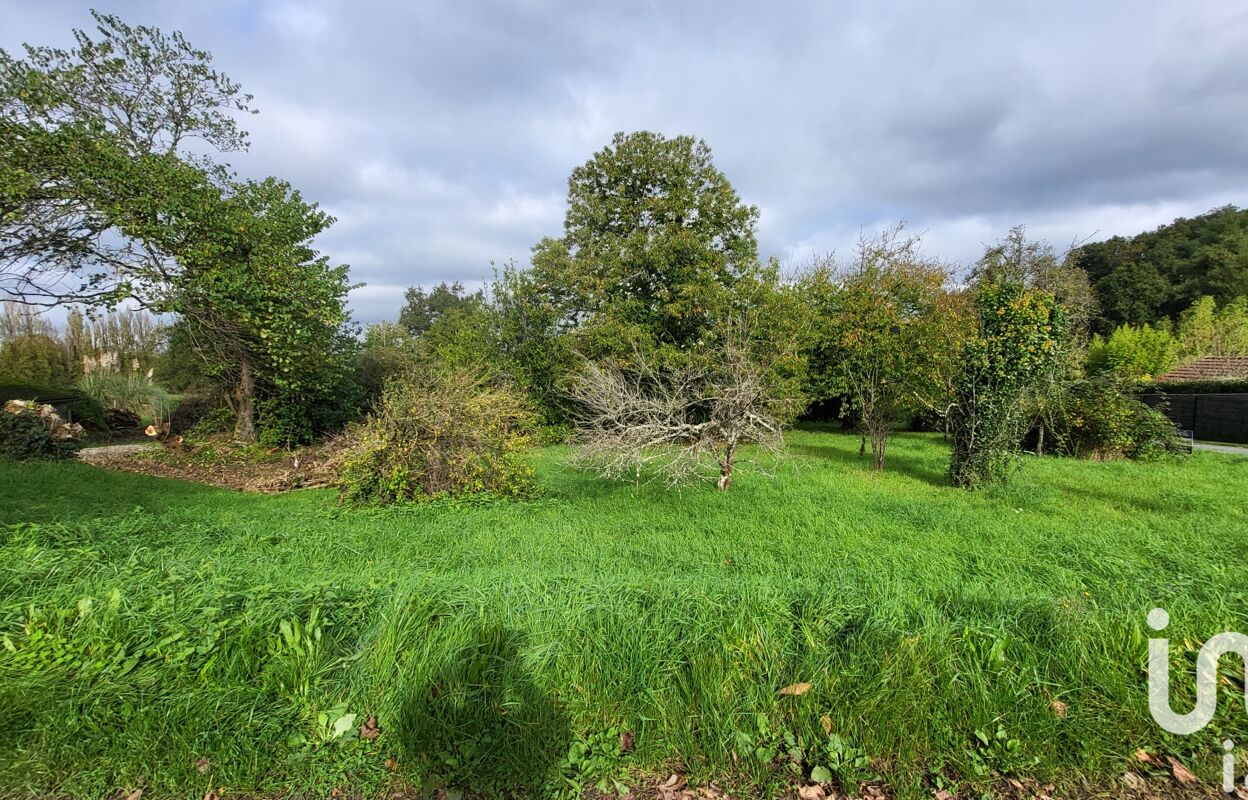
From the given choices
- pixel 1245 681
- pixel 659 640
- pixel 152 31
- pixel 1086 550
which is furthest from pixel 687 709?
pixel 152 31

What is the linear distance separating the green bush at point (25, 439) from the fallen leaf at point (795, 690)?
44.2 feet

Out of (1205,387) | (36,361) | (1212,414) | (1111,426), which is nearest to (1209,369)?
(1205,387)

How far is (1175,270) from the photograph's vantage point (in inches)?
A: 1267

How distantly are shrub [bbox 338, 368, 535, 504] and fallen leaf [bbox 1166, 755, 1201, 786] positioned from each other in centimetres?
615

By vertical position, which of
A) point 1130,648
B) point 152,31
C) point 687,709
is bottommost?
point 687,709

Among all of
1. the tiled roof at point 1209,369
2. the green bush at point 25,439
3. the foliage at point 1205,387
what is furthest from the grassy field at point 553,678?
the tiled roof at point 1209,369

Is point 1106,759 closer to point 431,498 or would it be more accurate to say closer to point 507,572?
point 507,572

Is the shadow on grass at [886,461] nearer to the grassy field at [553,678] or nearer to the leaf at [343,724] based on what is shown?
the grassy field at [553,678]

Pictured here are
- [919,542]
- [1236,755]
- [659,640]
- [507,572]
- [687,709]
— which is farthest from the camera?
[919,542]

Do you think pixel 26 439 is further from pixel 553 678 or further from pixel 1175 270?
pixel 1175 270

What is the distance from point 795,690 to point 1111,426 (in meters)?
11.6

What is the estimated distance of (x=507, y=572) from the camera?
10.9 ft

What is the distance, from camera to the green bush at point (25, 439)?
8977 mm

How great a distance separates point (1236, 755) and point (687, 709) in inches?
86.3
